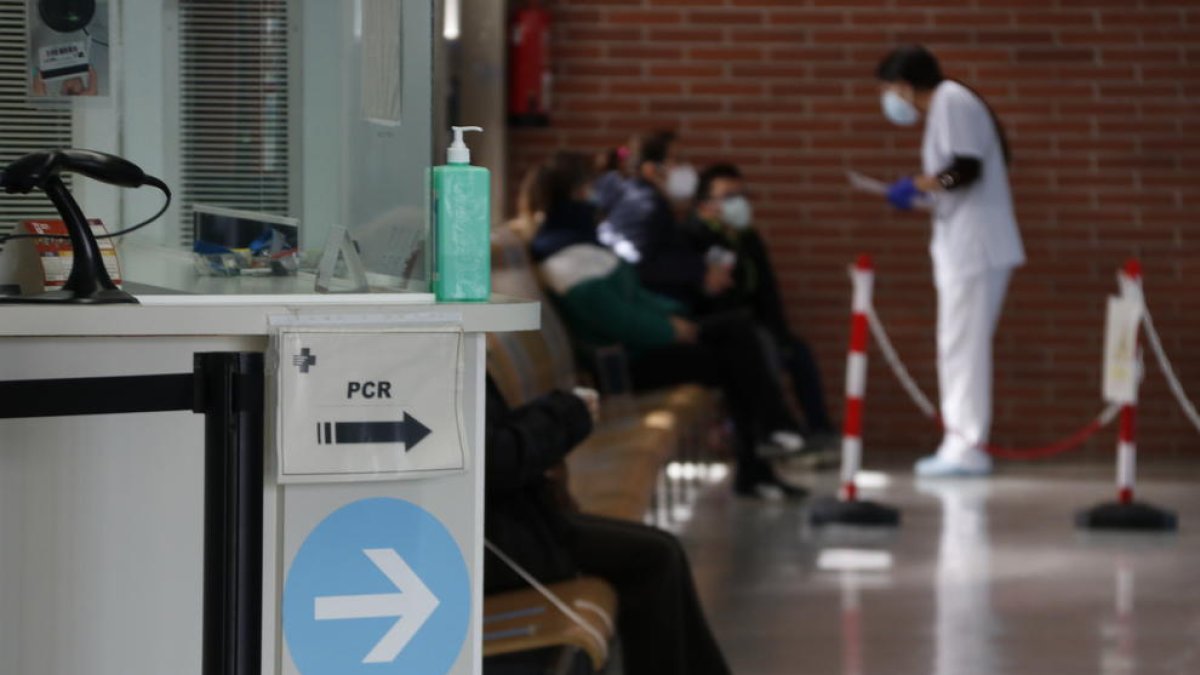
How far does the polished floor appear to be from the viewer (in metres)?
4.59

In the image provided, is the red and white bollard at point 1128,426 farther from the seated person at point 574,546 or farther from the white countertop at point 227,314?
the white countertop at point 227,314

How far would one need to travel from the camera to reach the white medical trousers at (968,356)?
782cm

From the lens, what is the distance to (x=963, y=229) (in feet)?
25.6

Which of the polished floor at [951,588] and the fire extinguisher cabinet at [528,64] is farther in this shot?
the fire extinguisher cabinet at [528,64]

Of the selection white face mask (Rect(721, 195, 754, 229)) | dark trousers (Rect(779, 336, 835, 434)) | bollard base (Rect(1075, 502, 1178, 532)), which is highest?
white face mask (Rect(721, 195, 754, 229))

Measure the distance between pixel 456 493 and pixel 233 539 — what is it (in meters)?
0.32

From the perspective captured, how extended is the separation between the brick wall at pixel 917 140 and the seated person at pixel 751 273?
434mm

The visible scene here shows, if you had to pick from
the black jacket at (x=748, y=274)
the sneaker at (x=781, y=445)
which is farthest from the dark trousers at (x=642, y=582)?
the black jacket at (x=748, y=274)

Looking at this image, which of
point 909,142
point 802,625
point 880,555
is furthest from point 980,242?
point 802,625

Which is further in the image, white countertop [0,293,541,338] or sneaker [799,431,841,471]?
sneaker [799,431,841,471]

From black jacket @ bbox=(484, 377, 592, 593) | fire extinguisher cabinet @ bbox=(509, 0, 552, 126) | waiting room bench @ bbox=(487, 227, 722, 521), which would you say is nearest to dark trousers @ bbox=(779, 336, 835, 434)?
fire extinguisher cabinet @ bbox=(509, 0, 552, 126)

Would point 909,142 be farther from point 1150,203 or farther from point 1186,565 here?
point 1186,565

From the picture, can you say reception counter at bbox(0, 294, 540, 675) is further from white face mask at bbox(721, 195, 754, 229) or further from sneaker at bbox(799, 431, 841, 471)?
white face mask at bbox(721, 195, 754, 229)

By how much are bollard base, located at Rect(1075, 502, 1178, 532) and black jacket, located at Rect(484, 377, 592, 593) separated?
11.5 ft
